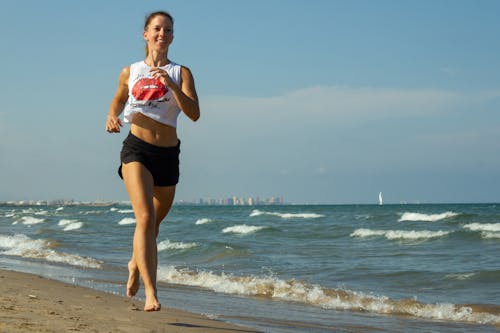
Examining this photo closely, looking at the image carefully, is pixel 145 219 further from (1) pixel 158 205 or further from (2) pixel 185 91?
(2) pixel 185 91

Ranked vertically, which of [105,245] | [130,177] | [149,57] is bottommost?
[105,245]

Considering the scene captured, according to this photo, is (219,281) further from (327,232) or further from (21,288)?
(327,232)

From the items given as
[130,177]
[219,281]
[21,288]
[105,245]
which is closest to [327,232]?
[105,245]

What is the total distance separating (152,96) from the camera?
4625 millimetres

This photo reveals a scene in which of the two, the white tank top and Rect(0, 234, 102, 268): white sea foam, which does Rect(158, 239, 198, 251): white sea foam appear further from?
the white tank top

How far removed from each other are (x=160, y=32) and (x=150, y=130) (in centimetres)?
63

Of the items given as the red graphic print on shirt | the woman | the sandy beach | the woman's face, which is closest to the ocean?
the sandy beach

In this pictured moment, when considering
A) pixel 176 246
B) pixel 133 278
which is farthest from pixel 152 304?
pixel 176 246

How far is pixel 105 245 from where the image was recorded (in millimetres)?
19156

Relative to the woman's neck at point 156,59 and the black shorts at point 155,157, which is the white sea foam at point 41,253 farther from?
the woman's neck at point 156,59

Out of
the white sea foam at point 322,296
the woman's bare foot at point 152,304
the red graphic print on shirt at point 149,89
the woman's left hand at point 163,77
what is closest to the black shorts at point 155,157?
the red graphic print on shirt at point 149,89

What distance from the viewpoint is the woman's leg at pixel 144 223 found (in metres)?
4.61

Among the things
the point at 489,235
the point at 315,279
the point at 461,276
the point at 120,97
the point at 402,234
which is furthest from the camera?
the point at 402,234

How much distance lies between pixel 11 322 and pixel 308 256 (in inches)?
446
